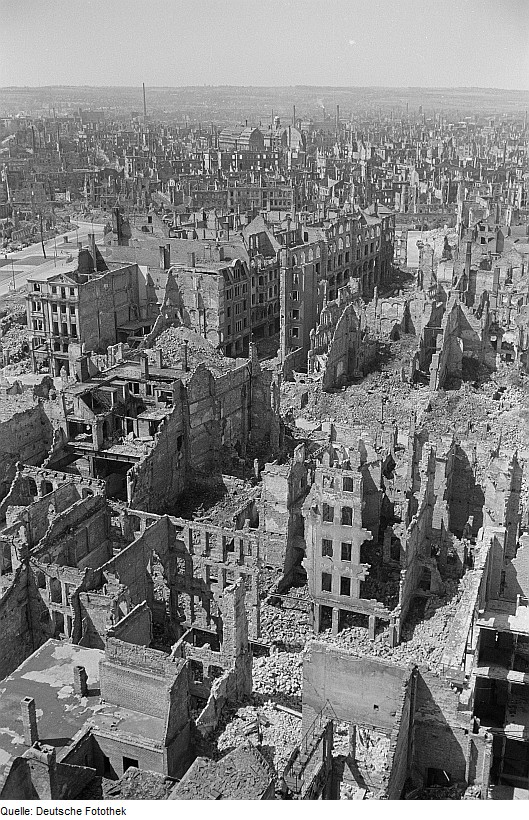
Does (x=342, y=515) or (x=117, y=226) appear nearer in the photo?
(x=342, y=515)

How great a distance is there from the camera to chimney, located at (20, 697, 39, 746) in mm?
16578

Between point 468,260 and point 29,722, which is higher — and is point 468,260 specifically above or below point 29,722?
above

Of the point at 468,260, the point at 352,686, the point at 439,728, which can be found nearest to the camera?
the point at 439,728

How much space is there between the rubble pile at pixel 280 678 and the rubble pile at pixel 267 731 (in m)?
0.56

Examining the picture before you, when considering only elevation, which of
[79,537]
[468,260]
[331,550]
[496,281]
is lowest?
[331,550]

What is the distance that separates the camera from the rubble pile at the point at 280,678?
20.9 meters

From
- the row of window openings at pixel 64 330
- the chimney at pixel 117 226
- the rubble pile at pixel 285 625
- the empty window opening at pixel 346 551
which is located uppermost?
the chimney at pixel 117 226

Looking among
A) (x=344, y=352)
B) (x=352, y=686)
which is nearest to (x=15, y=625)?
(x=352, y=686)

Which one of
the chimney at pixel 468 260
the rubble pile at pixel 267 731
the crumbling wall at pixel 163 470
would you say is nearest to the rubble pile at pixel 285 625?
the rubble pile at pixel 267 731

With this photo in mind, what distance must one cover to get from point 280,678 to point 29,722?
6978 mm

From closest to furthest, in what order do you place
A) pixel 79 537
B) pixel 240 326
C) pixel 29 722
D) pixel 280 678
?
1. pixel 29 722
2. pixel 280 678
3. pixel 79 537
4. pixel 240 326

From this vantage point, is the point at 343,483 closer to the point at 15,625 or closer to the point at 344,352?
the point at 15,625

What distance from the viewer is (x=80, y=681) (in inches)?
728

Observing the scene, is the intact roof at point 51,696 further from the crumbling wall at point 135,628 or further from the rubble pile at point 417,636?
the rubble pile at point 417,636
